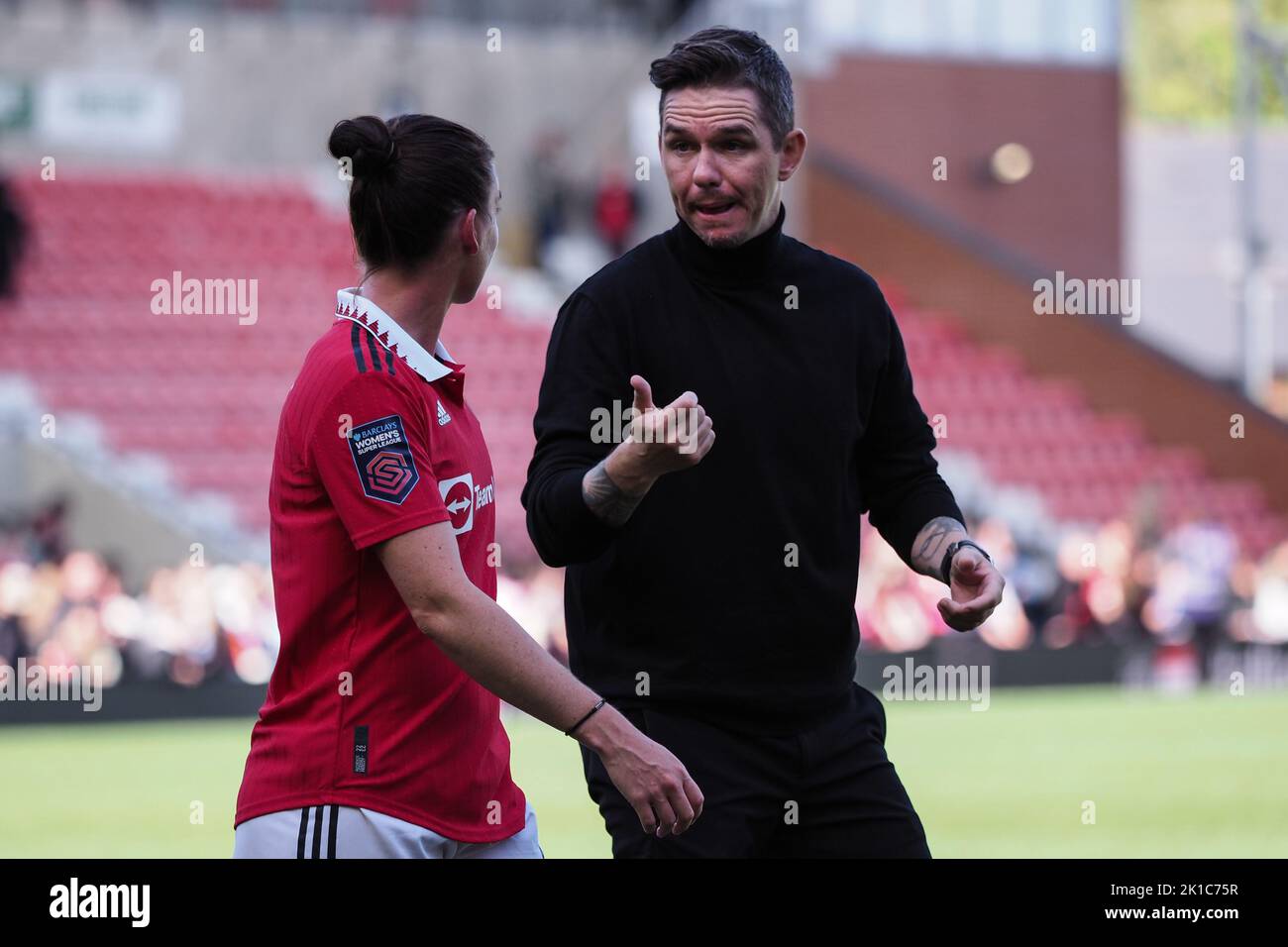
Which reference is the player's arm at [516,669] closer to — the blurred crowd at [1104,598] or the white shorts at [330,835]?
the white shorts at [330,835]

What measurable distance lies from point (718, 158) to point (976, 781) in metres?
7.61

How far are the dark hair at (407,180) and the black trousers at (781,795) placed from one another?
0.98 m

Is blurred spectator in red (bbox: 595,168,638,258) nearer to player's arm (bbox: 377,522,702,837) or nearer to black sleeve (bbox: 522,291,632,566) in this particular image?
black sleeve (bbox: 522,291,632,566)

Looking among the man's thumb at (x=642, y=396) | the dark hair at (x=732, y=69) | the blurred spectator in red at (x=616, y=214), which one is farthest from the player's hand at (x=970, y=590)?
the blurred spectator in red at (x=616, y=214)

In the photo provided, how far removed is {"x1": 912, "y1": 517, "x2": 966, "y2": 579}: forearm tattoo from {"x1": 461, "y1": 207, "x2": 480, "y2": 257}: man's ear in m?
1.11

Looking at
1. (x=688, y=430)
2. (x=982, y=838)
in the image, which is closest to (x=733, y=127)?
(x=688, y=430)

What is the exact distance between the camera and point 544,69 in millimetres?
24297

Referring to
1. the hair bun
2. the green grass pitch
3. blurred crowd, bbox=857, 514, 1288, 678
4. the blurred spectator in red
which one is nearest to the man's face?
the hair bun

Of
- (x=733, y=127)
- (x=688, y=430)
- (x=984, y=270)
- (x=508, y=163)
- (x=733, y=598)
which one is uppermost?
(x=508, y=163)

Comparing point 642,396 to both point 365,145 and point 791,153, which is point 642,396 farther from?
point 791,153
